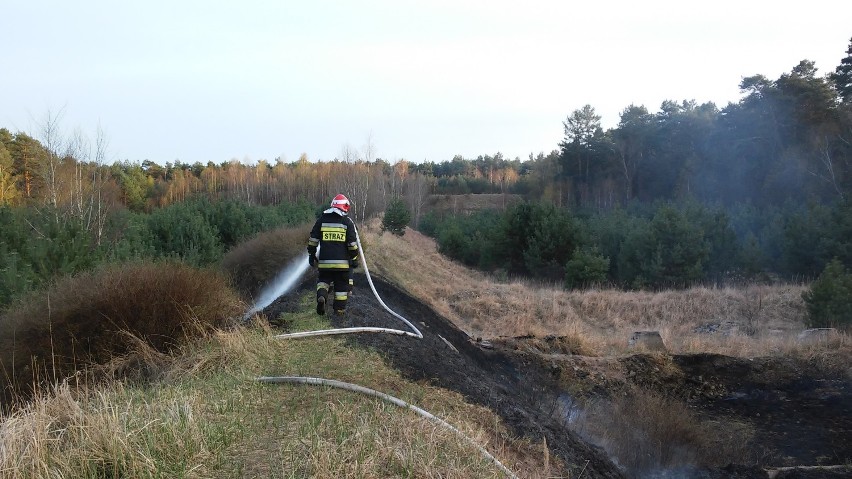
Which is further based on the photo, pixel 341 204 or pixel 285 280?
pixel 285 280

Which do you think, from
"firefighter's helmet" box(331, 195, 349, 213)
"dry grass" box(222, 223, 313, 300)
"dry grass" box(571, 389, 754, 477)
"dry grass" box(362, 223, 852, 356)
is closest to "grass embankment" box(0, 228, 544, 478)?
"firefighter's helmet" box(331, 195, 349, 213)

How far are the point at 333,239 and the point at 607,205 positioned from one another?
57623 mm

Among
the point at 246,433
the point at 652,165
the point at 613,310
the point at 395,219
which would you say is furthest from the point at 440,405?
the point at 652,165

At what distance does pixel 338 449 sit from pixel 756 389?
12.6 metres

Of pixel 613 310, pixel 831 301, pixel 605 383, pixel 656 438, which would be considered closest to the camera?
pixel 656 438

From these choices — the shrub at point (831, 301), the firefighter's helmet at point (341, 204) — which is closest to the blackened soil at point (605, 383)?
the firefighter's helmet at point (341, 204)

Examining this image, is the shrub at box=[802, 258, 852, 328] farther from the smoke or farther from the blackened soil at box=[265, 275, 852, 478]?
the smoke

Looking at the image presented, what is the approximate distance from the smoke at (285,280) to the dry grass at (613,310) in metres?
4.06

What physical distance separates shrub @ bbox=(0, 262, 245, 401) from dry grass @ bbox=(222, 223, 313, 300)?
25.0 ft

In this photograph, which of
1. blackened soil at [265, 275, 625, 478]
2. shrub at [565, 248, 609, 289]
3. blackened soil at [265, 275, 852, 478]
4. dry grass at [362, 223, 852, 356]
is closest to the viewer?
blackened soil at [265, 275, 625, 478]

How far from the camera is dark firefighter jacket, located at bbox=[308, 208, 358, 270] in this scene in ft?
28.0

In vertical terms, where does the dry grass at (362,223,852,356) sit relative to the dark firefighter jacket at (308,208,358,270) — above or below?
below

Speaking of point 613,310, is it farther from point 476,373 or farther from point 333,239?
point 333,239

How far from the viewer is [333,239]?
8.56 metres
